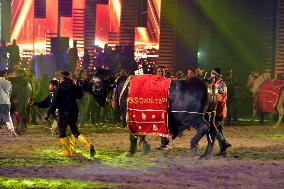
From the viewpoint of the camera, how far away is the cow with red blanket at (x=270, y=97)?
79.7ft

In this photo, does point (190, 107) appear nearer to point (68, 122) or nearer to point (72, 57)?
point (68, 122)

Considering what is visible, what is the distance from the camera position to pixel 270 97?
81.4ft

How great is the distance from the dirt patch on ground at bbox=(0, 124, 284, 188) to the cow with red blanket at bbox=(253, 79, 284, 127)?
15.8ft

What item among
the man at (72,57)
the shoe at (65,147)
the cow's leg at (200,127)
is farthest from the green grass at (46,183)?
the man at (72,57)

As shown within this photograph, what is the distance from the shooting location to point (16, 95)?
20.7 metres

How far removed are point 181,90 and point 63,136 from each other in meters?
2.70

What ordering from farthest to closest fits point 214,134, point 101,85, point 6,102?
1. point 6,102
2. point 101,85
3. point 214,134

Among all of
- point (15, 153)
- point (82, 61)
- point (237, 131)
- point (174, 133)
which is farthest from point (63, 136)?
point (82, 61)

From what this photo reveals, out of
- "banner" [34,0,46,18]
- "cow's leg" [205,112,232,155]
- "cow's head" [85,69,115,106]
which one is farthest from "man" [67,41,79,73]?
"cow's leg" [205,112,232,155]

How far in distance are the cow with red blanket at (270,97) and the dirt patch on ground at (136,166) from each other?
481cm

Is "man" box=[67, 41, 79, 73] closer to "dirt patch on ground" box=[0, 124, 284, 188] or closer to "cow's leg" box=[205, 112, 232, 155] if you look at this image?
"dirt patch on ground" box=[0, 124, 284, 188]

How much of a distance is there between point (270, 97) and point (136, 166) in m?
11.9

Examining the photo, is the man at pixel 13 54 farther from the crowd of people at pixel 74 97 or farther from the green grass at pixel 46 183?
the green grass at pixel 46 183

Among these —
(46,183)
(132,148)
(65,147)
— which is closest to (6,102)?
(65,147)
